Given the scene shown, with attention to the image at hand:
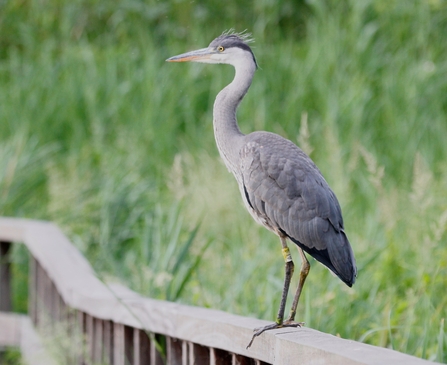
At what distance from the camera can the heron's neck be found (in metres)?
2.53

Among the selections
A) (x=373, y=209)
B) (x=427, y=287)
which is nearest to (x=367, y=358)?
(x=427, y=287)

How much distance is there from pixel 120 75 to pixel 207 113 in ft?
3.68

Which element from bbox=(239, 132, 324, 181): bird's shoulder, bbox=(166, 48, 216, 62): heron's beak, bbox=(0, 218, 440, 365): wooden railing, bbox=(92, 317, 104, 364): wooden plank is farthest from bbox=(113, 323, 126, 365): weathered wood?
bbox=(166, 48, 216, 62): heron's beak

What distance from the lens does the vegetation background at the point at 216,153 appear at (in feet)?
12.2

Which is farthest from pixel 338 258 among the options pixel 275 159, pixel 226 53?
pixel 226 53

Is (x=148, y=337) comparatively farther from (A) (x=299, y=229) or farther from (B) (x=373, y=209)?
(B) (x=373, y=209)

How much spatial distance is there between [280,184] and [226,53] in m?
0.46

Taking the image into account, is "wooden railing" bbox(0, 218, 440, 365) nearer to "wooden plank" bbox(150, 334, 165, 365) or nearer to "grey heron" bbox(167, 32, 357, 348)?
"wooden plank" bbox(150, 334, 165, 365)

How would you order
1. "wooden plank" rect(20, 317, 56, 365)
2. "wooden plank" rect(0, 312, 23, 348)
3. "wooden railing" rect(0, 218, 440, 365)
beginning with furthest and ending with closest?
"wooden plank" rect(0, 312, 23, 348)
"wooden plank" rect(20, 317, 56, 365)
"wooden railing" rect(0, 218, 440, 365)

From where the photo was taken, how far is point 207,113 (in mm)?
7195

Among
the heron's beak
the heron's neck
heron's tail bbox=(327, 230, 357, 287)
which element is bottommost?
heron's tail bbox=(327, 230, 357, 287)

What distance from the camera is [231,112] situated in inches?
101

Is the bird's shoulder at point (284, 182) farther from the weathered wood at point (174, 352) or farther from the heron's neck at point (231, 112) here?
the weathered wood at point (174, 352)

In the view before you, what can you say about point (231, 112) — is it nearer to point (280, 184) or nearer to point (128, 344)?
point (280, 184)
